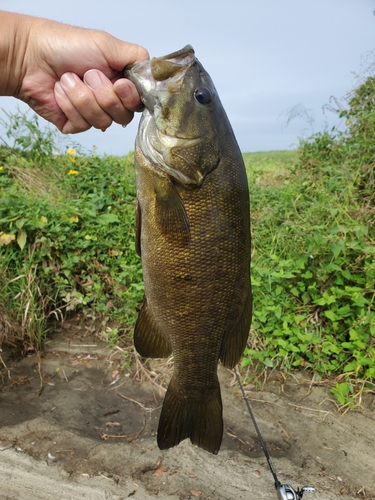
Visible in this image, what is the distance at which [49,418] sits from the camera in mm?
3416

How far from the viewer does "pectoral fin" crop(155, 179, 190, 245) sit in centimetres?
158

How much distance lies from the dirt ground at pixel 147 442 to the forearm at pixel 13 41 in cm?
257

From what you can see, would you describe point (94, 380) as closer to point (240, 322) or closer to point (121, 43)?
point (240, 322)

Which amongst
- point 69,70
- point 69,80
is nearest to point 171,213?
point 69,80

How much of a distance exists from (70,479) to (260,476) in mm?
1349

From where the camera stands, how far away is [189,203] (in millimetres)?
1578

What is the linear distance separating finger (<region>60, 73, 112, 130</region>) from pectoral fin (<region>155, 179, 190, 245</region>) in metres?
0.54

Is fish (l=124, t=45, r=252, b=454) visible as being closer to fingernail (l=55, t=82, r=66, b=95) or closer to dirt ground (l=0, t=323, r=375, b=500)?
fingernail (l=55, t=82, r=66, b=95)

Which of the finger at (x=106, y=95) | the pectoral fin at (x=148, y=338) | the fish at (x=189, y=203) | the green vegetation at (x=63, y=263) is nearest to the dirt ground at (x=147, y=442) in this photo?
the green vegetation at (x=63, y=263)

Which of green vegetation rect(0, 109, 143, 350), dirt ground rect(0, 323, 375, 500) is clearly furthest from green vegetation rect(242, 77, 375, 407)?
green vegetation rect(0, 109, 143, 350)

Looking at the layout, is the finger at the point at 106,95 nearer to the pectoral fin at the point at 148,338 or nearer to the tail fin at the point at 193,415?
the pectoral fin at the point at 148,338

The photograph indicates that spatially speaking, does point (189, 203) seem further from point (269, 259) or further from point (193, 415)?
point (269, 259)

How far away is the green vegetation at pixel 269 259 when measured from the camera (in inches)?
139

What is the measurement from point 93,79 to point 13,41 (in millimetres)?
574
